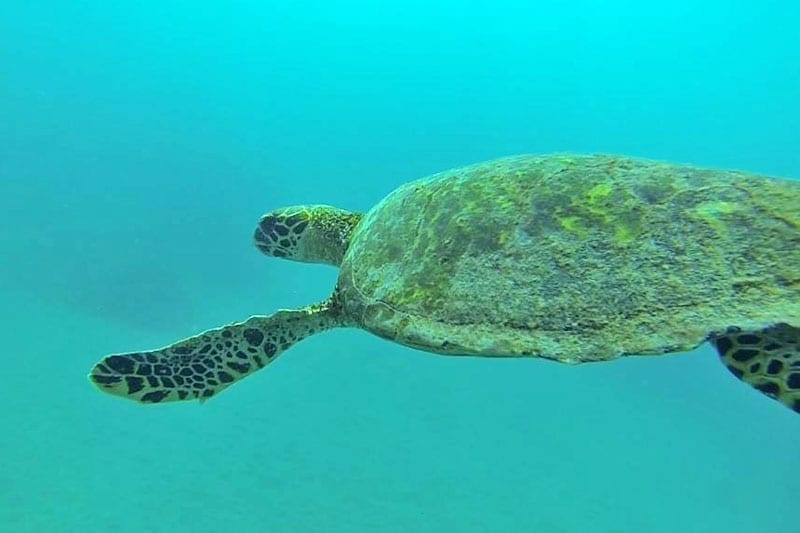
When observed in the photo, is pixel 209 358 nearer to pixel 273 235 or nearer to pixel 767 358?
pixel 273 235

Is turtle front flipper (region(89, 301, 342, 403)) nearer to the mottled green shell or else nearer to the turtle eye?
the mottled green shell

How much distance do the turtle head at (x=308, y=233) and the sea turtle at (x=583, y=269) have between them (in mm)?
1182

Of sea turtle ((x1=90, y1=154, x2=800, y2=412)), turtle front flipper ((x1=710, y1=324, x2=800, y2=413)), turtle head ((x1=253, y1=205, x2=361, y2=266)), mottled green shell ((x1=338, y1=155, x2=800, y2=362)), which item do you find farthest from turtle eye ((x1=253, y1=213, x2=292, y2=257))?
turtle front flipper ((x1=710, y1=324, x2=800, y2=413))

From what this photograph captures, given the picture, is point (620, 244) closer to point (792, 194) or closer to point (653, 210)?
point (653, 210)

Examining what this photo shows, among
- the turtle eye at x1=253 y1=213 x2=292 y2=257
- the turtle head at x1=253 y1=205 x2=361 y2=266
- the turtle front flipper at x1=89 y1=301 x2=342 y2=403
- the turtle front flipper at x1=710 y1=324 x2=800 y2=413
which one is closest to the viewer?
the turtle front flipper at x1=710 y1=324 x2=800 y2=413

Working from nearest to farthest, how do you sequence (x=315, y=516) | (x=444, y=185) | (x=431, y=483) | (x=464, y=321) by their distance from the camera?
(x=464, y=321), (x=444, y=185), (x=315, y=516), (x=431, y=483)

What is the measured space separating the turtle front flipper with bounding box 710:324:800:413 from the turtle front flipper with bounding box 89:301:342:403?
7.57ft

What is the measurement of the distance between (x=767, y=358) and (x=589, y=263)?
0.80 m

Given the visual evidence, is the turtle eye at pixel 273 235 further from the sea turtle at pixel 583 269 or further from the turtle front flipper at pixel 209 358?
the sea turtle at pixel 583 269

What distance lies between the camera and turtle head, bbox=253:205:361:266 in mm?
5125

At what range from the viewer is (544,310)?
2.79 m

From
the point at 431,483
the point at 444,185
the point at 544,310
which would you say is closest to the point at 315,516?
the point at 431,483

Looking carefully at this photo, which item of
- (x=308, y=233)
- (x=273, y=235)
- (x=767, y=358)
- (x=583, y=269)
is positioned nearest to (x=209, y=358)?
(x=308, y=233)

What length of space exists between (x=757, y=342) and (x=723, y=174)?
35.7 inches
